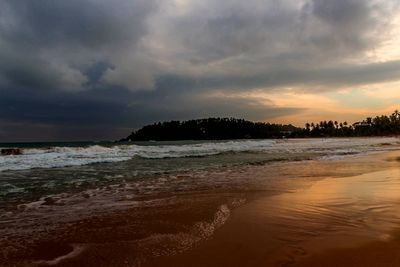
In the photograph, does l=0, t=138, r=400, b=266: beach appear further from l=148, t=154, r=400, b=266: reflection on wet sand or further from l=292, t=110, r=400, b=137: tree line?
l=292, t=110, r=400, b=137: tree line

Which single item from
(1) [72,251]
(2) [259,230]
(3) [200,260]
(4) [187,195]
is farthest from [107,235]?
(4) [187,195]

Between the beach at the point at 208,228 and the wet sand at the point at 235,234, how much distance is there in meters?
0.01

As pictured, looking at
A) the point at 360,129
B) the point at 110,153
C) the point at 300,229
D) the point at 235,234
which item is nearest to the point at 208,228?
the point at 235,234

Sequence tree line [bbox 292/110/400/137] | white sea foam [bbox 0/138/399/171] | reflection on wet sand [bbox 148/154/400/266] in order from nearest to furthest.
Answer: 1. reflection on wet sand [bbox 148/154/400/266]
2. white sea foam [bbox 0/138/399/171]
3. tree line [bbox 292/110/400/137]

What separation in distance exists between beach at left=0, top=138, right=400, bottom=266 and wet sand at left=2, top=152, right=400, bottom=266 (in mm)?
12

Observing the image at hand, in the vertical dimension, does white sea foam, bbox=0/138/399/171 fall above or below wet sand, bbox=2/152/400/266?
above

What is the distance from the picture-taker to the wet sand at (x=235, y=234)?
13.0 ft

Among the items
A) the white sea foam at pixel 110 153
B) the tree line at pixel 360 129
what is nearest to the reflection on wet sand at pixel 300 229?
the white sea foam at pixel 110 153

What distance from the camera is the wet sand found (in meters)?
3.96

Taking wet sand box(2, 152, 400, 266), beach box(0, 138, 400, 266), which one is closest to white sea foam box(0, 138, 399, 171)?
beach box(0, 138, 400, 266)

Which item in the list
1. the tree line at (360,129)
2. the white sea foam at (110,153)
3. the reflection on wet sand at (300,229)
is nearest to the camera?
the reflection on wet sand at (300,229)

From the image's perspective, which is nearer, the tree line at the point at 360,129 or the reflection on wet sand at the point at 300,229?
the reflection on wet sand at the point at 300,229

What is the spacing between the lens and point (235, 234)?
4996mm

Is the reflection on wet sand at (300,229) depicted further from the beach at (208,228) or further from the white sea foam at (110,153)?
the white sea foam at (110,153)
